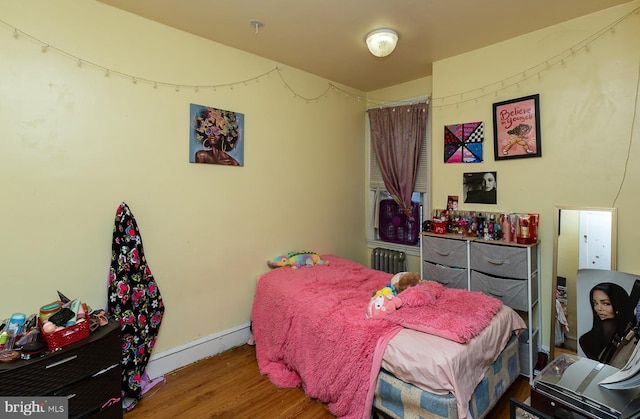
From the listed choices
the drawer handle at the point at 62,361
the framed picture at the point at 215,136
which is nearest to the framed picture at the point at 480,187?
the framed picture at the point at 215,136

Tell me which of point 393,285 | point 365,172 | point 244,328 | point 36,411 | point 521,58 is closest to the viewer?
point 36,411

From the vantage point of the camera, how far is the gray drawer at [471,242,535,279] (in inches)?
89.8

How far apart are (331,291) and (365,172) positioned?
79.8 inches

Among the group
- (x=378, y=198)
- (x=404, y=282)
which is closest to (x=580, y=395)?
(x=404, y=282)

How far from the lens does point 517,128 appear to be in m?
2.55

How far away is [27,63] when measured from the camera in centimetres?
183

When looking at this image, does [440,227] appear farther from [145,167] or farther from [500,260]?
[145,167]

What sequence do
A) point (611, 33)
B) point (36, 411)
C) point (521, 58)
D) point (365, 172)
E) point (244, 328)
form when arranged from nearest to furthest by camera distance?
point (36, 411) → point (611, 33) → point (521, 58) → point (244, 328) → point (365, 172)

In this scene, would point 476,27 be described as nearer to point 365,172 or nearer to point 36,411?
point 365,172

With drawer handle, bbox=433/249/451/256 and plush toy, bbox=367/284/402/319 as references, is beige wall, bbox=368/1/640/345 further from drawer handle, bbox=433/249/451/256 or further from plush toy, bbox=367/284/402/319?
plush toy, bbox=367/284/402/319

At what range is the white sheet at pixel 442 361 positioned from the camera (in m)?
1.51

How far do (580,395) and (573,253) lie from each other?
151 cm

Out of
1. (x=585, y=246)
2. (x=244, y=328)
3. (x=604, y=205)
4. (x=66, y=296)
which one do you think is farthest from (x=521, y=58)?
(x=66, y=296)

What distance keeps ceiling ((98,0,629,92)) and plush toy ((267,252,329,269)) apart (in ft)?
6.25
